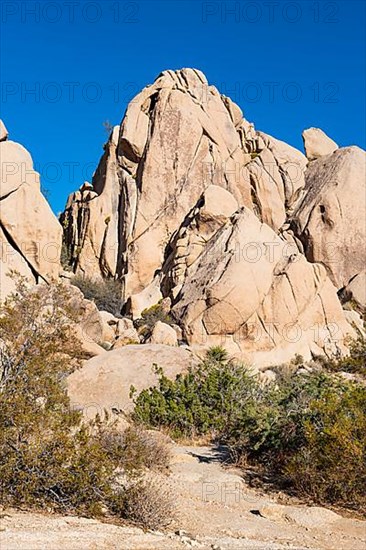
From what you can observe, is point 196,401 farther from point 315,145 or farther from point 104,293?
point 315,145

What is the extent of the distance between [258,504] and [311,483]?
0.67 meters

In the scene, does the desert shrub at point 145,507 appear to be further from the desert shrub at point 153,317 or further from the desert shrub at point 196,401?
the desert shrub at point 153,317

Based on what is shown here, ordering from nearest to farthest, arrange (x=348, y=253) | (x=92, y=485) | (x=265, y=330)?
(x=92, y=485) < (x=265, y=330) < (x=348, y=253)

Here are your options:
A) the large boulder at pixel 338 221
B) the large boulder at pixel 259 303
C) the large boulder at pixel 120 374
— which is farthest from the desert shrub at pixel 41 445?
the large boulder at pixel 338 221

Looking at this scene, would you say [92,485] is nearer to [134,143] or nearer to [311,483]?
[311,483]

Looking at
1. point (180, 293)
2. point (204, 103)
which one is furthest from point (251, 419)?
point (204, 103)

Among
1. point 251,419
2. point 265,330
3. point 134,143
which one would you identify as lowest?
point 251,419

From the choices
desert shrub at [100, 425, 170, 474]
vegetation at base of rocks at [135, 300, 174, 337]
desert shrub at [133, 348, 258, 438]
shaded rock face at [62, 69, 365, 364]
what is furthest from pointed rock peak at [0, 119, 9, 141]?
desert shrub at [100, 425, 170, 474]

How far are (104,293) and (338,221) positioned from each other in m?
13.5

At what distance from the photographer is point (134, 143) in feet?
117

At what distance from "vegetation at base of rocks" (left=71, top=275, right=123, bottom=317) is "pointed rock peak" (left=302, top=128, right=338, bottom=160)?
54.5ft

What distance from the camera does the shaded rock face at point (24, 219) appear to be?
2408cm

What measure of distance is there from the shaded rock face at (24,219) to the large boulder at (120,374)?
12.3 meters

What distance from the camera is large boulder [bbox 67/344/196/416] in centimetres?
1149
